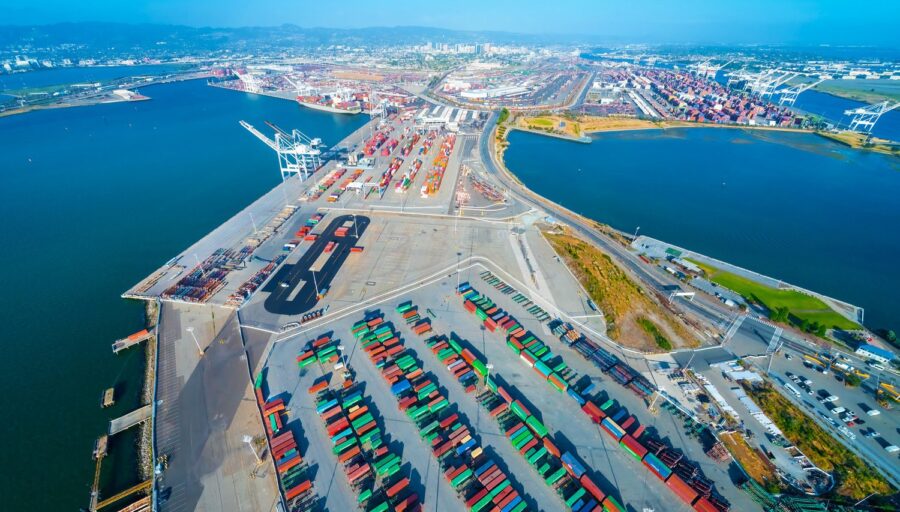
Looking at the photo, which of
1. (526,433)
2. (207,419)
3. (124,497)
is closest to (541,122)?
(526,433)

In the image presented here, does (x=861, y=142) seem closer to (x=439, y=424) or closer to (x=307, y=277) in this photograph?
(x=439, y=424)

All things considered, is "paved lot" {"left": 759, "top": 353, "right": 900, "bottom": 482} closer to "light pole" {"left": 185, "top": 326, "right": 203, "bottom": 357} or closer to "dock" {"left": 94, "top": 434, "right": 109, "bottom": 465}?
"light pole" {"left": 185, "top": 326, "right": 203, "bottom": 357}

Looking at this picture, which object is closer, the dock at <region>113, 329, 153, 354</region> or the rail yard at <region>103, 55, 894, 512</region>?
the rail yard at <region>103, 55, 894, 512</region>

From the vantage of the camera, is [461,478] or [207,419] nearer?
[461,478]

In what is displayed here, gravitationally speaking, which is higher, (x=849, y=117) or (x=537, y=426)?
(x=849, y=117)

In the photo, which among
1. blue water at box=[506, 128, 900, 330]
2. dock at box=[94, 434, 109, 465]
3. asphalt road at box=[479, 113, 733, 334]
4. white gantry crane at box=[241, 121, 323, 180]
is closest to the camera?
dock at box=[94, 434, 109, 465]

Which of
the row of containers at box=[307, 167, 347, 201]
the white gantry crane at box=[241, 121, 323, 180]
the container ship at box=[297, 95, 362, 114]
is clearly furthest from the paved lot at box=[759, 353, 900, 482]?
the container ship at box=[297, 95, 362, 114]

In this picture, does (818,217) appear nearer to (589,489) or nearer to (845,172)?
(845,172)
